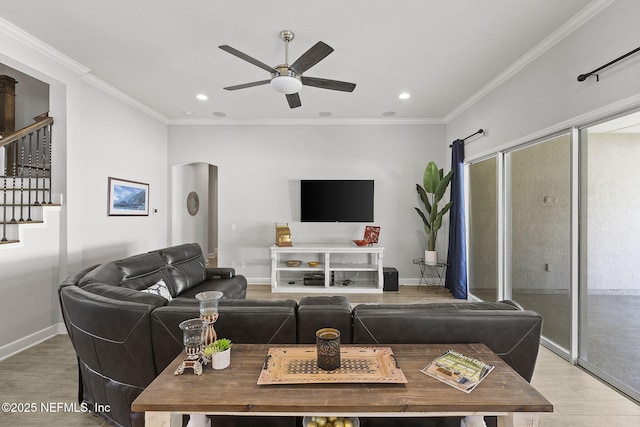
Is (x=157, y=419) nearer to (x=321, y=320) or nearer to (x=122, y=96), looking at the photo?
(x=321, y=320)

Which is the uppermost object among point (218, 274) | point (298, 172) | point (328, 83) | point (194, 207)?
point (328, 83)

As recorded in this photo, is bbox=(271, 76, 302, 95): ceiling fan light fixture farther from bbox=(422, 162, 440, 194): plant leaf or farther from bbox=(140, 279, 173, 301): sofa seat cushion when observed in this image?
bbox=(422, 162, 440, 194): plant leaf

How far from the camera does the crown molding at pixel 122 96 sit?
145 inches

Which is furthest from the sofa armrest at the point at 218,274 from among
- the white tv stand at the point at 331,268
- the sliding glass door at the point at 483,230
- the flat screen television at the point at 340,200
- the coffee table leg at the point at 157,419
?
the sliding glass door at the point at 483,230

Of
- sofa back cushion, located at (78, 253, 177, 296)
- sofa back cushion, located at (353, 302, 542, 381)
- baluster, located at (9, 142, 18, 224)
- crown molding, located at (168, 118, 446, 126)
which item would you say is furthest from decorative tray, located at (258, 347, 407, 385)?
crown molding, located at (168, 118, 446, 126)

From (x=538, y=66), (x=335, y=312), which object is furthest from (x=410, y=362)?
(x=538, y=66)

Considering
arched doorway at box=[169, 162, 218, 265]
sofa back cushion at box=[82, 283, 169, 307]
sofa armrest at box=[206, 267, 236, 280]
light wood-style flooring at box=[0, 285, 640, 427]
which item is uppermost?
arched doorway at box=[169, 162, 218, 265]

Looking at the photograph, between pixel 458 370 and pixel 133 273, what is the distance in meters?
2.87

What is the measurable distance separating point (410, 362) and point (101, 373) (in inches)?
72.8

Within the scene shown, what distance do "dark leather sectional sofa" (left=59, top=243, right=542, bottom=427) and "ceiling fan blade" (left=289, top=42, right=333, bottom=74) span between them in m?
1.84

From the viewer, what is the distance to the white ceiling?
2.39 meters

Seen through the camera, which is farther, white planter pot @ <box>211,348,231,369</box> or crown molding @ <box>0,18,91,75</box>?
crown molding @ <box>0,18,91,75</box>

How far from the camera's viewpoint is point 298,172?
5.42m

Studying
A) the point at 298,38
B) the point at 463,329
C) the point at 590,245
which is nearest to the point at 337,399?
the point at 463,329
